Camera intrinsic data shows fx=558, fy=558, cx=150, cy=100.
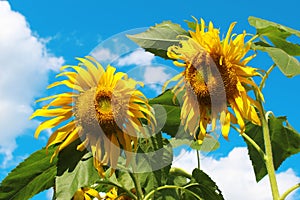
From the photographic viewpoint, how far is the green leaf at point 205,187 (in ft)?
4.83

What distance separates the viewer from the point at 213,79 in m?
1.36

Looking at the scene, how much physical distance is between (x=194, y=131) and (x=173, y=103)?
101mm

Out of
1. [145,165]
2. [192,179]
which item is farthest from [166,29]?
[192,179]

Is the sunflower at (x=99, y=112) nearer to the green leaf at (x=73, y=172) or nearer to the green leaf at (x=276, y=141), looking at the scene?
the green leaf at (x=73, y=172)

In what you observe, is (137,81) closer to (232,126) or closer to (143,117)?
(143,117)

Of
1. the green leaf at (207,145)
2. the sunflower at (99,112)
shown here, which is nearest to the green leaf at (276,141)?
the green leaf at (207,145)

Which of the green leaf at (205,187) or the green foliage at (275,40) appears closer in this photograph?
the green foliage at (275,40)

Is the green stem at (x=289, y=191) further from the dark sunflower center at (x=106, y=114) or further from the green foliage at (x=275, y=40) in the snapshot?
the dark sunflower center at (x=106, y=114)

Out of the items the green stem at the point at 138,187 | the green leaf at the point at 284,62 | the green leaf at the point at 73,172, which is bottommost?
the green stem at the point at 138,187

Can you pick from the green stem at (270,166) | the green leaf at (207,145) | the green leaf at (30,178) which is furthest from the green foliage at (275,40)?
the green leaf at (30,178)

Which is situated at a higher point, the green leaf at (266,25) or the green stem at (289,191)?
the green leaf at (266,25)

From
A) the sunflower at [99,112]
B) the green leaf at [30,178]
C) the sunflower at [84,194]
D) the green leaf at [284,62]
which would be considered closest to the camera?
the green leaf at [284,62]

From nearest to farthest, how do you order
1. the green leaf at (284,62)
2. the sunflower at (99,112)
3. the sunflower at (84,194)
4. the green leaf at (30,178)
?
the green leaf at (284,62) → the sunflower at (99,112) → the green leaf at (30,178) → the sunflower at (84,194)

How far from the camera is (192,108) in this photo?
1.35 metres
